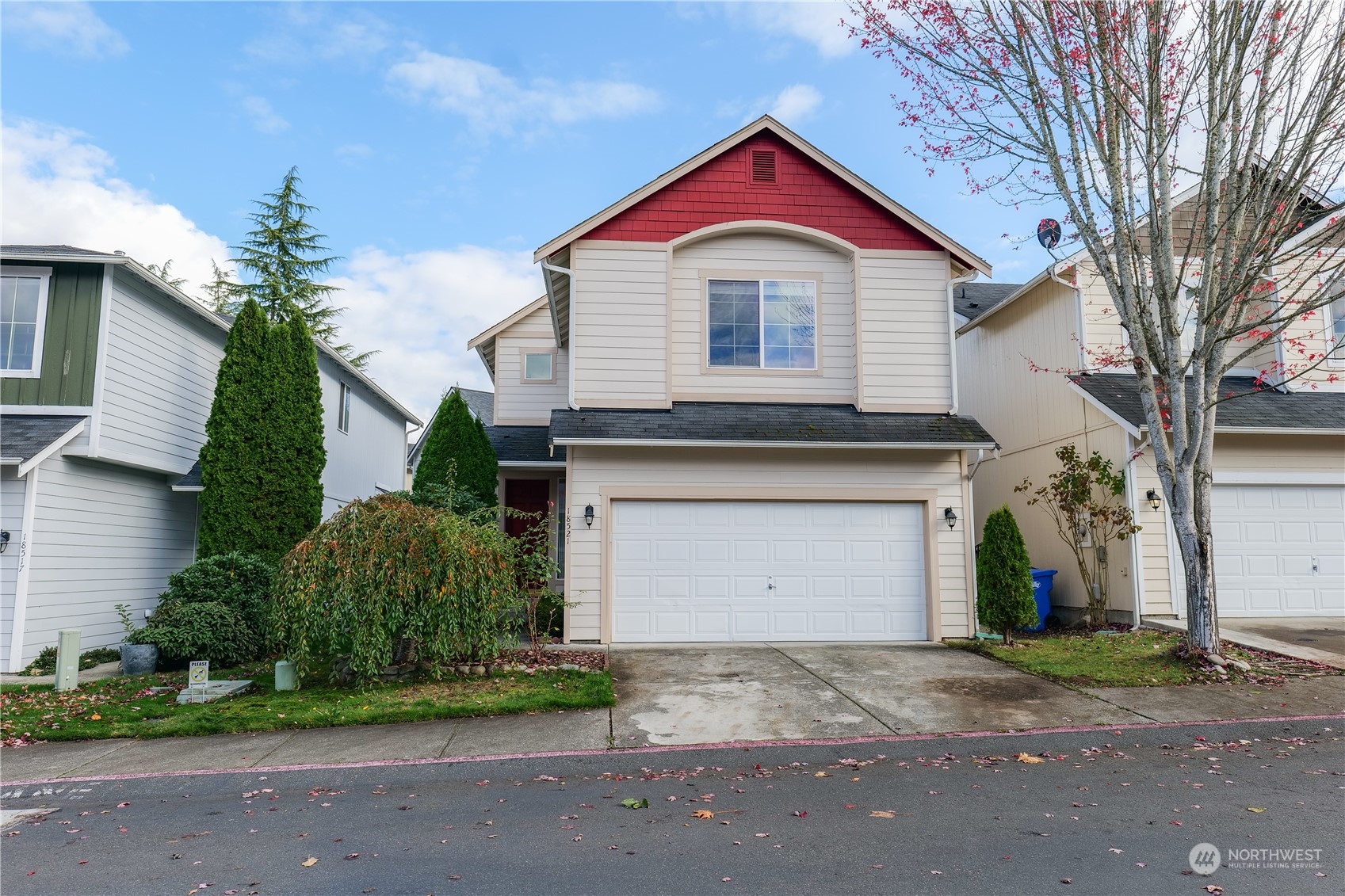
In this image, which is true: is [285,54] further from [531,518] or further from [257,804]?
[257,804]

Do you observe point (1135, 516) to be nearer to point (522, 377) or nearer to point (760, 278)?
point (760, 278)

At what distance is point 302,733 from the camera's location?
7047 mm

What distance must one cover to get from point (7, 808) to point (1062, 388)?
46.9ft

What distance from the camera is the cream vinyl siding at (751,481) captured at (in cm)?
1100

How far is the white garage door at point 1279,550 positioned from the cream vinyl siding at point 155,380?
51.4ft

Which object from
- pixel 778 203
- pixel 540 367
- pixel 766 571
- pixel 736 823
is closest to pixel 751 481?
pixel 766 571

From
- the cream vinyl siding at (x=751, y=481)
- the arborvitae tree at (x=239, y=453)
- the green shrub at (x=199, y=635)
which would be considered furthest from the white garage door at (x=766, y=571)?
the arborvitae tree at (x=239, y=453)

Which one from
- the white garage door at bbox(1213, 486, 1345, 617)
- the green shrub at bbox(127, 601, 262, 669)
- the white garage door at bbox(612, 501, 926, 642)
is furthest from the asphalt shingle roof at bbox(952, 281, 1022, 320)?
the green shrub at bbox(127, 601, 262, 669)

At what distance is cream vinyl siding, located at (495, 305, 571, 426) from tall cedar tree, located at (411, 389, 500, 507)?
9.75 feet

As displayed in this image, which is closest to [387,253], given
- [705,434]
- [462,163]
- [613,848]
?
[462,163]

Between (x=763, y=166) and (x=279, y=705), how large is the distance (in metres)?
9.54

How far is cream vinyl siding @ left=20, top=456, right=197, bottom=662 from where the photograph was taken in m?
10.1

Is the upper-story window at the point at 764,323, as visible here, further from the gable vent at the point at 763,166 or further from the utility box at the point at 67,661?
the utility box at the point at 67,661

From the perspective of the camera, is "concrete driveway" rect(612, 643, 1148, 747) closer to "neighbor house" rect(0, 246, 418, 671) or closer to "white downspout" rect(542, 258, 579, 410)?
"white downspout" rect(542, 258, 579, 410)
